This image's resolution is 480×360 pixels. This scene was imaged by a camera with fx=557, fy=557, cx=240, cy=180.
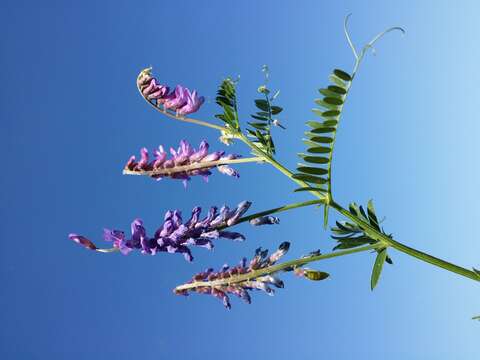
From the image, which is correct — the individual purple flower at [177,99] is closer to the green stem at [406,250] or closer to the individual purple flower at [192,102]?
the individual purple flower at [192,102]

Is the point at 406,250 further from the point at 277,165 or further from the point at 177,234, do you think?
the point at 177,234

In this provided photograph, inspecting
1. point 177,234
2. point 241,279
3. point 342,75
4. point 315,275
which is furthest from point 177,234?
point 342,75

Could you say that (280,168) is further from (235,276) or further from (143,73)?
(143,73)

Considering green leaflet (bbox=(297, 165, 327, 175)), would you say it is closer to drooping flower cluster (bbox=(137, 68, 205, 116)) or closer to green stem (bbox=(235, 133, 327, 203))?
green stem (bbox=(235, 133, 327, 203))

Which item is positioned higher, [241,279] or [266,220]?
[266,220]

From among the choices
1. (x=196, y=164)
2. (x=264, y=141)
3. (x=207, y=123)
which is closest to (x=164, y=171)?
(x=196, y=164)

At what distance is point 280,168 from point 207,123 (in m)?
0.49

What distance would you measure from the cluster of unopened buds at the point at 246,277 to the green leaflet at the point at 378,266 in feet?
1.39

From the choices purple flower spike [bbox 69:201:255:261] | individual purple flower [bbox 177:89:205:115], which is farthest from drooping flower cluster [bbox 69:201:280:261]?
individual purple flower [bbox 177:89:205:115]

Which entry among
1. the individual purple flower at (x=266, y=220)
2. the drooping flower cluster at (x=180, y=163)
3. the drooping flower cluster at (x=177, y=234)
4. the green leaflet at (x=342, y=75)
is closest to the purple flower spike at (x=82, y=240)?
the drooping flower cluster at (x=177, y=234)

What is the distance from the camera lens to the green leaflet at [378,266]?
111 inches

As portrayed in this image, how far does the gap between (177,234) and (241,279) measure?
1.18 feet

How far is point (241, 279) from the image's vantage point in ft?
8.32

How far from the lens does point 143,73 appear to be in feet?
9.66
